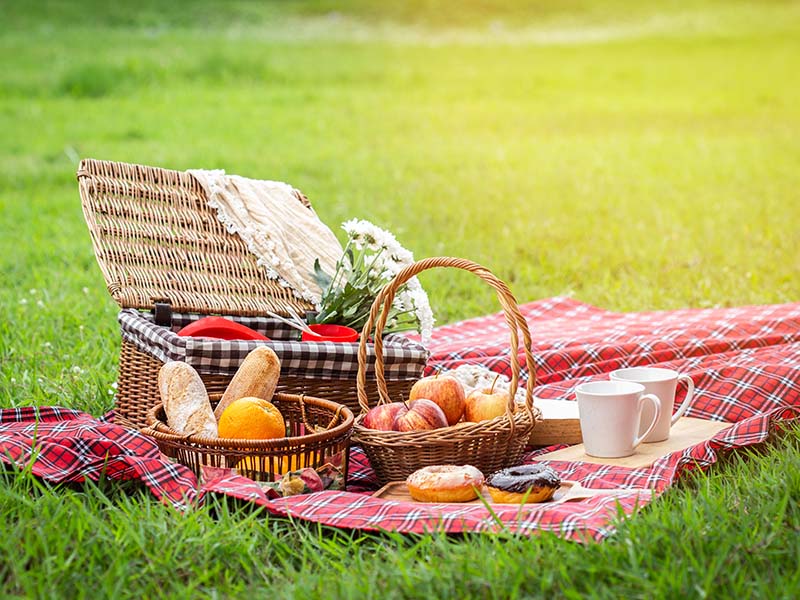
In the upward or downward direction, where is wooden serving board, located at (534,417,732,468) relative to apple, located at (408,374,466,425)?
downward

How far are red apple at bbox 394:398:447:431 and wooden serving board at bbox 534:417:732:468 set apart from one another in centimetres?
42

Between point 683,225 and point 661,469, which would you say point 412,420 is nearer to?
point 661,469

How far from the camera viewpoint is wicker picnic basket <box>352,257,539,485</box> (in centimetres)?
275

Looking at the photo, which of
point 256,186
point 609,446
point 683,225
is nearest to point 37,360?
point 256,186

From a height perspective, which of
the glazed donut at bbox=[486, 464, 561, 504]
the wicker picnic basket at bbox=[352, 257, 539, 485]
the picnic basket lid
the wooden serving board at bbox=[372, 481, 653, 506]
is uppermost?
the picnic basket lid

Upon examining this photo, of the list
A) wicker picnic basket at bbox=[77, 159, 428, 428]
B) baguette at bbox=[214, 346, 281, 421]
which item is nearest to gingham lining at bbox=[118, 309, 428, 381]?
wicker picnic basket at bbox=[77, 159, 428, 428]

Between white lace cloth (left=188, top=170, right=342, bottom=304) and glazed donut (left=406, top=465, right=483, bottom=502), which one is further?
white lace cloth (left=188, top=170, right=342, bottom=304)

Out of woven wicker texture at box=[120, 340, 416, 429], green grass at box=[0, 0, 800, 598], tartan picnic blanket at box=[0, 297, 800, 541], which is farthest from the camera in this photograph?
woven wicker texture at box=[120, 340, 416, 429]

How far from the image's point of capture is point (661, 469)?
2762 millimetres

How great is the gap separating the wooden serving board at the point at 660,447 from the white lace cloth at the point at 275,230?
120 cm

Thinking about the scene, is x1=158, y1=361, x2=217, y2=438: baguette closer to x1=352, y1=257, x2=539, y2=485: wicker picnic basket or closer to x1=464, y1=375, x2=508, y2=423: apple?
x1=352, y1=257, x2=539, y2=485: wicker picnic basket

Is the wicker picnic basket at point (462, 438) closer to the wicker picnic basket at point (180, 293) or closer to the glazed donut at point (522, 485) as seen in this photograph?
the glazed donut at point (522, 485)

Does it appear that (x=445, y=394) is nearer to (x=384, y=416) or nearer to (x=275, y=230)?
(x=384, y=416)

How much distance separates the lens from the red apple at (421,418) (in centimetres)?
278
